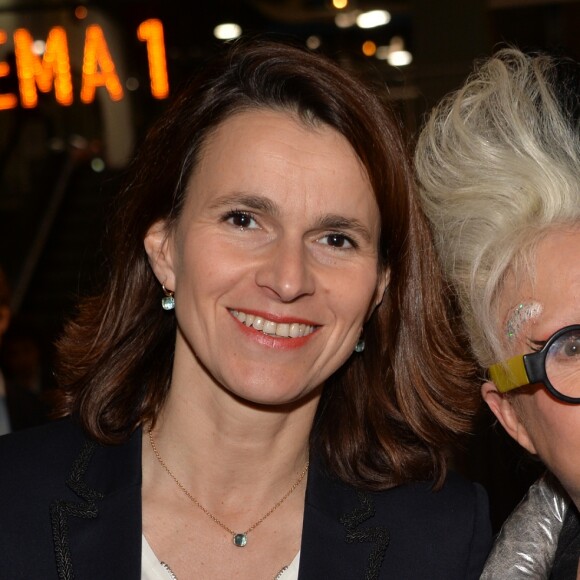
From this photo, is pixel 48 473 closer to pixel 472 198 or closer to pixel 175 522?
pixel 175 522

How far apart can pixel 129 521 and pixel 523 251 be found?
1166 mm

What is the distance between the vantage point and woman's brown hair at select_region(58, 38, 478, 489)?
2.55m

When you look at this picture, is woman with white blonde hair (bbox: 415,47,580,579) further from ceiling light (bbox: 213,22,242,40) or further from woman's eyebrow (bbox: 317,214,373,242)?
ceiling light (bbox: 213,22,242,40)

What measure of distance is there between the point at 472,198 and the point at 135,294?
1001 millimetres

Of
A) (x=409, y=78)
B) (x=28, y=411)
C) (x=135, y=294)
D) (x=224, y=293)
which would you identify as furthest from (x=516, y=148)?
(x=409, y=78)

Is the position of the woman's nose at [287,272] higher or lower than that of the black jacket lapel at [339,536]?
higher

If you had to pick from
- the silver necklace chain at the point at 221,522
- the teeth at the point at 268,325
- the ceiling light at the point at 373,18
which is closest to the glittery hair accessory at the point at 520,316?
the teeth at the point at 268,325

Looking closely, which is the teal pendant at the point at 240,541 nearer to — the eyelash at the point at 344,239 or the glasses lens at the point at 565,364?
the eyelash at the point at 344,239

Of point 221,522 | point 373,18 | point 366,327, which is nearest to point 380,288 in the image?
point 366,327

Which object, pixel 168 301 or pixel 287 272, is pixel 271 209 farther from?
pixel 168 301

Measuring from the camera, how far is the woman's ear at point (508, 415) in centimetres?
233

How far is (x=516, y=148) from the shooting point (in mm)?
2363

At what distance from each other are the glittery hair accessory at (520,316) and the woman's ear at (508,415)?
190 millimetres

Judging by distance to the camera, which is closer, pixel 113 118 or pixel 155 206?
pixel 155 206
